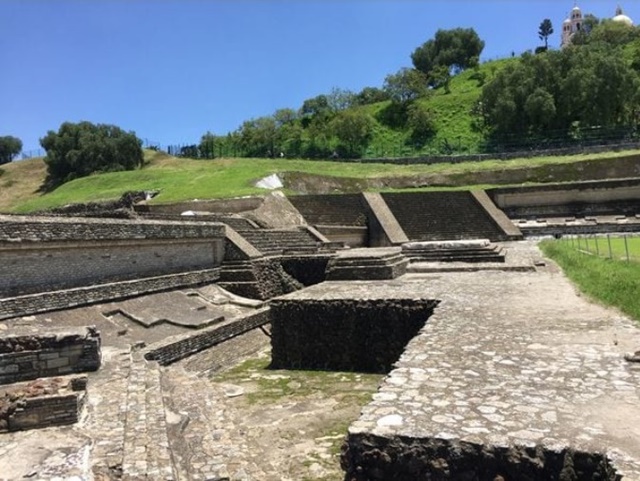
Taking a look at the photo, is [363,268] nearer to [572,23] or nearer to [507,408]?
[507,408]

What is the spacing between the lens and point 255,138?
53.2 meters

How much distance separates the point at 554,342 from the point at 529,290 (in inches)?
165

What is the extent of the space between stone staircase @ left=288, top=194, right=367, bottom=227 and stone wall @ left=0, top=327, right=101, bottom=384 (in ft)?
61.1

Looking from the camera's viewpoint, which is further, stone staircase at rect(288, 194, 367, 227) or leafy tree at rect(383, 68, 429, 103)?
leafy tree at rect(383, 68, 429, 103)

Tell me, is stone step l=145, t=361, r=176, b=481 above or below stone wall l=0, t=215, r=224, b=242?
below

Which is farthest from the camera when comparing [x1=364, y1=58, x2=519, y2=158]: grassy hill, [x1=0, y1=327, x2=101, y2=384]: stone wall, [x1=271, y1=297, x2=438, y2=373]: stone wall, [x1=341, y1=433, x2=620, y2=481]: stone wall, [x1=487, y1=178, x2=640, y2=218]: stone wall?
[x1=364, y1=58, x2=519, y2=158]: grassy hill

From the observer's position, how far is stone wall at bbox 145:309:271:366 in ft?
29.4

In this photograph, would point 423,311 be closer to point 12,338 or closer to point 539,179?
point 12,338

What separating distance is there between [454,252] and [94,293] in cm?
918

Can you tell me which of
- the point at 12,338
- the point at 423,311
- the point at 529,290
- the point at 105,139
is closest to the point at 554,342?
the point at 423,311

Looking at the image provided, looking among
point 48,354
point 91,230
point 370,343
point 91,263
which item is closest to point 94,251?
point 91,263

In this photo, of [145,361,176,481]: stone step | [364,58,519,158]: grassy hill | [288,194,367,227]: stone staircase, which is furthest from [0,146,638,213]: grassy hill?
[145,361,176,481]: stone step

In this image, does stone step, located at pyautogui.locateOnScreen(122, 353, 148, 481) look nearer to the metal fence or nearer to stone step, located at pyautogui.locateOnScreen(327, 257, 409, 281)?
stone step, located at pyautogui.locateOnScreen(327, 257, 409, 281)

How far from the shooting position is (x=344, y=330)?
893 centimetres
